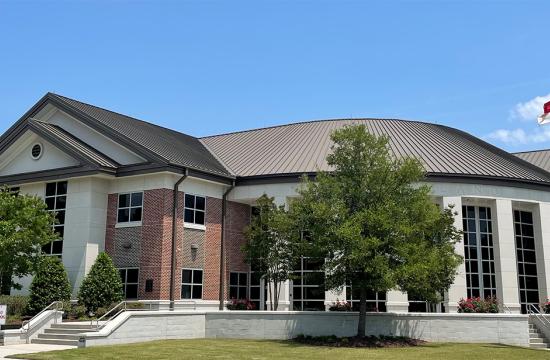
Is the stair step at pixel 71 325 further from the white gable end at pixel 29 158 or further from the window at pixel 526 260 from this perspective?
the window at pixel 526 260

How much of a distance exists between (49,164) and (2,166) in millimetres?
4107

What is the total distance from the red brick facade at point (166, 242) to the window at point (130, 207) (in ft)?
0.97

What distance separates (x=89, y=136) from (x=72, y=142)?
3.60 ft

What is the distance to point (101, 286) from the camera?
27438 mm

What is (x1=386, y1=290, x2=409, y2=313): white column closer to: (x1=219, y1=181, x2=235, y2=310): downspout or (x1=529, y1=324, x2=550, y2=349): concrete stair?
(x1=529, y1=324, x2=550, y2=349): concrete stair

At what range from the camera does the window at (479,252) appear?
31719 mm

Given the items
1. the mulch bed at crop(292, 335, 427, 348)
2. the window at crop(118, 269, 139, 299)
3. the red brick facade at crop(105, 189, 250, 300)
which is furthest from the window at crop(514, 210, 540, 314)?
the window at crop(118, 269, 139, 299)

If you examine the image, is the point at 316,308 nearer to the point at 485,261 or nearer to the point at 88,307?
the point at 485,261

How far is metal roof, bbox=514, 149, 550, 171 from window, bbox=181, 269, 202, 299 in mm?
23317

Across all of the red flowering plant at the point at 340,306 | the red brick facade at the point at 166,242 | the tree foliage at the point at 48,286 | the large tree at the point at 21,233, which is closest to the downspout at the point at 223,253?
the red brick facade at the point at 166,242

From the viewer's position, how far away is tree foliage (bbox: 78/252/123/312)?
27.3 m

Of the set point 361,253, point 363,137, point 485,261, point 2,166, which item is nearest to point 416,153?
point 485,261

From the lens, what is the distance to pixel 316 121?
1575 inches

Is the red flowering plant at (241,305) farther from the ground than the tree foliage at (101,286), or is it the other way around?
the tree foliage at (101,286)
